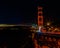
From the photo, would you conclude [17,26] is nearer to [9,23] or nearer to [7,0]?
[9,23]

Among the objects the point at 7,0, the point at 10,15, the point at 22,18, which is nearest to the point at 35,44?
the point at 22,18

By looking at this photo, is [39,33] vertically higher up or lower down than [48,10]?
lower down

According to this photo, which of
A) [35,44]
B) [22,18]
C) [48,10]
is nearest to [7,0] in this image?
[22,18]

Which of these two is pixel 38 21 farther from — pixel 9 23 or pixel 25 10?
pixel 9 23

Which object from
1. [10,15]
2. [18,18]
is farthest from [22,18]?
[10,15]

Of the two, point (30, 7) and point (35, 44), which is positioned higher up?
point (30, 7)

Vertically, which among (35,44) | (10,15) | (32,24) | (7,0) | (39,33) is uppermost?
(7,0)

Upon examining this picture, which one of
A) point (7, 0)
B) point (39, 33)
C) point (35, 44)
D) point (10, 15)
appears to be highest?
point (7, 0)

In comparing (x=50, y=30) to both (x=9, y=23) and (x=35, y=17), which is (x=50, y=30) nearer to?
(x=35, y=17)
